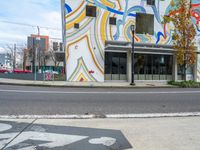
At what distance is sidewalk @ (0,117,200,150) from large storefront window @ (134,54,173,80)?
22.0 m

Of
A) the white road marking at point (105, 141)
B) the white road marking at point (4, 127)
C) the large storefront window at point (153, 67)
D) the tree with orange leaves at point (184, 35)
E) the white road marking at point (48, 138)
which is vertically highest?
the tree with orange leaves at point (184, 35)

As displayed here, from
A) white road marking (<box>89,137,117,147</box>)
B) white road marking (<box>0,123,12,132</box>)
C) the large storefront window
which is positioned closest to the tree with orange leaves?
the large storefront window

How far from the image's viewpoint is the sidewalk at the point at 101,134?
17.0ft

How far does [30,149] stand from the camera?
16.2 feet

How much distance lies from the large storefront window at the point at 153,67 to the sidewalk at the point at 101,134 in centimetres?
2204

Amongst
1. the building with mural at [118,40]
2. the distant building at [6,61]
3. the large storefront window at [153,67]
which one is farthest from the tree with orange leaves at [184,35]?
the distant building at [6,61]

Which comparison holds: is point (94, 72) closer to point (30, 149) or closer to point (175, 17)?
point (175, 17)

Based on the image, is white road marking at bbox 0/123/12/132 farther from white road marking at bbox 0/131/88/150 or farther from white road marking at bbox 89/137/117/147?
white road marking at bbox 89/137/117/147

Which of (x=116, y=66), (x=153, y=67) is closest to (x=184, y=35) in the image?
(x=153, y=67)

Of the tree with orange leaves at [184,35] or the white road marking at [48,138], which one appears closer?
the white road marking at [48,138]

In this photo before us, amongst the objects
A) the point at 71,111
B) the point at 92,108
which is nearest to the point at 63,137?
the point at 71,111

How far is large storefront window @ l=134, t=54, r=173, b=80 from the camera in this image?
2962cm

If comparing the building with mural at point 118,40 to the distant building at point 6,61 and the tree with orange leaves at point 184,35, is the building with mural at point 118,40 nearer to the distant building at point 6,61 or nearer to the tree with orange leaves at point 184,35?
the tree with orange leaves at point 184,35

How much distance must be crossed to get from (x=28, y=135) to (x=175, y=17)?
81.2ft
